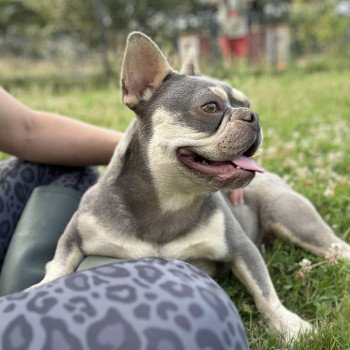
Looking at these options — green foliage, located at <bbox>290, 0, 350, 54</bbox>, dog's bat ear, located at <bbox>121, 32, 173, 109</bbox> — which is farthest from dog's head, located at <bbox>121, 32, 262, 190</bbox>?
green foliage, located at <bbox>290, 0, 350, 54</bbox>

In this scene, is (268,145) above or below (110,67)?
above

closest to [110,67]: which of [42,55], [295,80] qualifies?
[295,80]

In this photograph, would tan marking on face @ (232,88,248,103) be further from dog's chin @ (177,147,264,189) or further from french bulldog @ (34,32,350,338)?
dog's chin @ (177,147,264,189)

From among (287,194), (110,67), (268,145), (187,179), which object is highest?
(187,179)

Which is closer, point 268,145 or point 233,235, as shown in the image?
point 233,235

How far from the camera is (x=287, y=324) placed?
2395 mm

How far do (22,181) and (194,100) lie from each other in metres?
1.20

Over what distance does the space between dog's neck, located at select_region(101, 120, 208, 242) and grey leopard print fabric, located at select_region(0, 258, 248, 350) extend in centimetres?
77

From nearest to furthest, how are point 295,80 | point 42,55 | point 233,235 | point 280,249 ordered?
1. point 233,235
2. point 280,249
3. point 295,80
4. point 42,55

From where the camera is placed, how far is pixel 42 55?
1769 centimetres

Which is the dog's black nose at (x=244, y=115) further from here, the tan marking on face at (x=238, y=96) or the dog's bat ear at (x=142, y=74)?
the dog's bat ear at (x=142, y=74)

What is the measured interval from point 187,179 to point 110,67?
34.2 feet

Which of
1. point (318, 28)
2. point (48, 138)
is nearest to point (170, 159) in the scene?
point (48, 138)

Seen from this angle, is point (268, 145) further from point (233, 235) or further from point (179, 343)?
point (179, 343)
